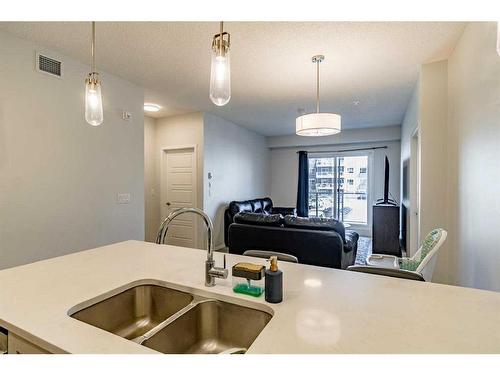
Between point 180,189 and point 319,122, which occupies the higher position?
point 319,122

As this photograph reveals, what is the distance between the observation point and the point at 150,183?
5129 millimetres

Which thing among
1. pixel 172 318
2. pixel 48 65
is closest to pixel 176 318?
pixel 172 318

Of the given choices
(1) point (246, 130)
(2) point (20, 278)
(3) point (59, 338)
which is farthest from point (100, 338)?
(1) point (246, 130)

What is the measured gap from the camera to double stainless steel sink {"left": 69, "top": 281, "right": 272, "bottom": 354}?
3.17 ft

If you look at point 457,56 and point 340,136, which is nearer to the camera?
point 457,56

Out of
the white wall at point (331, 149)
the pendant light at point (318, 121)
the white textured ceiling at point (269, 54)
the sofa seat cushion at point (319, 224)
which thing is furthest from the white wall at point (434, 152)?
the white wall at point (331, 149)

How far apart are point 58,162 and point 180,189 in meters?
2.43

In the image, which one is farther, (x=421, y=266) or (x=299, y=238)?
(x=299, y=238)

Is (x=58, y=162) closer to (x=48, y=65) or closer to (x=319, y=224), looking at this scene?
(x=48, y=65)

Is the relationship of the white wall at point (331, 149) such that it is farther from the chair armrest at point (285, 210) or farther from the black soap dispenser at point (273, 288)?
the black soap dispenser at point (273, 288)

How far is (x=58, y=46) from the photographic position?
2.49 m
